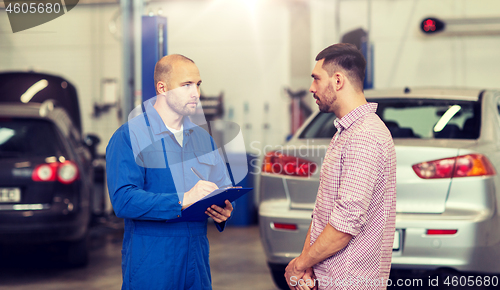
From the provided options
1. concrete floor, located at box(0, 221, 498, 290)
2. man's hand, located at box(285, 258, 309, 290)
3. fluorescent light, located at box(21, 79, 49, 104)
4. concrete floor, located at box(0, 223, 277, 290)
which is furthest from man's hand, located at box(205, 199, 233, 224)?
fluorescent light, located at box(21, 79, 49, 104)

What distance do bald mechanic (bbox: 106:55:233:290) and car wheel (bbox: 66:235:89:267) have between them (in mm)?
3246

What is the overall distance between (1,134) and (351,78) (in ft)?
12.0

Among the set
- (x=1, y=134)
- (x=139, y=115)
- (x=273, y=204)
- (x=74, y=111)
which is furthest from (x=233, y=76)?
(x=139, y=115)

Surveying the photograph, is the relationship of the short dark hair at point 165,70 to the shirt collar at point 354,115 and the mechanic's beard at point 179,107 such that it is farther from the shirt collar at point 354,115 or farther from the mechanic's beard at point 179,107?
the shirt collar at point 354,115

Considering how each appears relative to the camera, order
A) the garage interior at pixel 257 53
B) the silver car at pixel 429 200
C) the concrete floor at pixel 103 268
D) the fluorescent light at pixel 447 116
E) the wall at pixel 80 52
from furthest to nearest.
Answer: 1. the wall at pixel 80 52
2. the garage interior at pixel 257 53
3. the concrete floor at pixel 103 268
4. the fluorescent light at pixel 447 116
5. the silver car at pixel 429 200

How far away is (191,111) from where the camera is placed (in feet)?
6.23

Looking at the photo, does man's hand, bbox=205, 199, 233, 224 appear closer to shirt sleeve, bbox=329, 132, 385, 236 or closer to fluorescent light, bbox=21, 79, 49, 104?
shirt sleeve, bbox=329, 132, 385, 236

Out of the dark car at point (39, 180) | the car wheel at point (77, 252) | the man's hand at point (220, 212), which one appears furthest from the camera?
the car wheel at point (77, 252)

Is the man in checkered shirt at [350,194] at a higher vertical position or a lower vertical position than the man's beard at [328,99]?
lower

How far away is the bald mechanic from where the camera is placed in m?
1.77

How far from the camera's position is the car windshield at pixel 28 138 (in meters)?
4.44

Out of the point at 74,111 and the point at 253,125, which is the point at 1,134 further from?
the point at 253,125

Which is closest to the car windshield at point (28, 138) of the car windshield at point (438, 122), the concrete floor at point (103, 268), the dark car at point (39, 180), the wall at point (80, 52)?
the dark car at point (39, 180)

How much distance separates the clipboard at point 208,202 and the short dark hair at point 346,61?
496 mm
